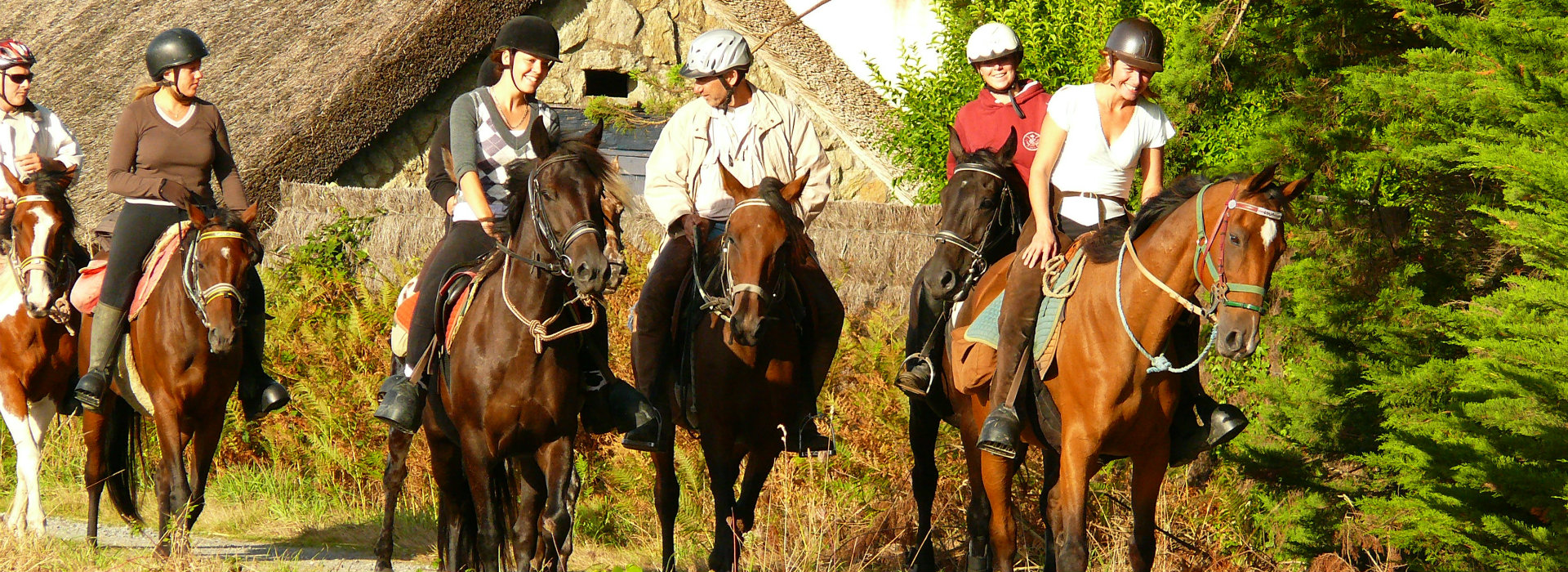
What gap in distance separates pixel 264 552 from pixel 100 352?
5.27ft

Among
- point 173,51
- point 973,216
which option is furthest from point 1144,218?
point 173,51

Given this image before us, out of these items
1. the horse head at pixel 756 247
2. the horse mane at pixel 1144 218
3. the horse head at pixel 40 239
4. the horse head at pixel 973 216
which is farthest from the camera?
the horse head at pixel 40 239

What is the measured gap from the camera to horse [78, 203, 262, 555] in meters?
7.35

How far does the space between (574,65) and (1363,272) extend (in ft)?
30.8

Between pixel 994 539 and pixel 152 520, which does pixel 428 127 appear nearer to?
pixel 152 520

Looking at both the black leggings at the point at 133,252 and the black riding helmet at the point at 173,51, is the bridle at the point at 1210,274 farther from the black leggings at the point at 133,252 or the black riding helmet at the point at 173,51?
the black riding helmet at the point at 173,51

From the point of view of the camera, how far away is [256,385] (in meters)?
7.91

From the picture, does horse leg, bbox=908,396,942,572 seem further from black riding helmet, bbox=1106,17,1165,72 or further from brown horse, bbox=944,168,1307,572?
black riding helmet, bbox=1106,17,1165,72

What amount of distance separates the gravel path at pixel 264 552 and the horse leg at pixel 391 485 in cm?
14

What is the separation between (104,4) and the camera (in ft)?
63.3

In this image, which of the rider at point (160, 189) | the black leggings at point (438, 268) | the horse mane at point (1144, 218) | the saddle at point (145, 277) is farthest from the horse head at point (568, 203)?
the saddle at point (145, 277)

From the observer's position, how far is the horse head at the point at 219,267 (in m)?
7.30

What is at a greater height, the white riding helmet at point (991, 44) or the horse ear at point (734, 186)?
the white riding helmet at point (991, 44)

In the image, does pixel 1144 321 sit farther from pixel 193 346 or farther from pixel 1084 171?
pixel 193 346
